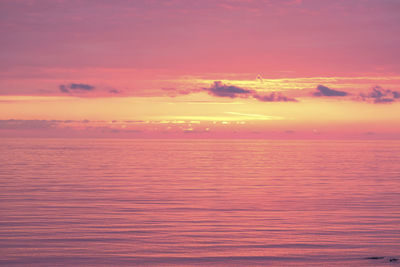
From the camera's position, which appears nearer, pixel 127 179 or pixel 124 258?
pixel 124 258

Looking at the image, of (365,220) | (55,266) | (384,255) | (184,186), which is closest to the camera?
(55,266)

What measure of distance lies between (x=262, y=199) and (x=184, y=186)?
9.98m

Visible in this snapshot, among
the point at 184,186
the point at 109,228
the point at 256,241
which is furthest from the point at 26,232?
the point at 184,186

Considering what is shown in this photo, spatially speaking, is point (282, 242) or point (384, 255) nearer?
point (384, 255)

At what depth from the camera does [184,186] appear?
40.0m

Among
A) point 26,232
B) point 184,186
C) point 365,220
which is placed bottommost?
point 26,232

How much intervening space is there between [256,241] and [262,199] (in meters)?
12.8

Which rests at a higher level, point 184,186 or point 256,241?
point 184,186

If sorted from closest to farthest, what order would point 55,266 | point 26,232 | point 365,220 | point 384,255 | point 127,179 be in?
1. point 55,266
2. point 384,255
3. point 26,232
4. point 365,220
5. point 127,179

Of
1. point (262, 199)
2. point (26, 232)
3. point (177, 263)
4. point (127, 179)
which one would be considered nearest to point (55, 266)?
point (177, 263)

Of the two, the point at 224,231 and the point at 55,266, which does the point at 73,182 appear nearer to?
the point at 224,231

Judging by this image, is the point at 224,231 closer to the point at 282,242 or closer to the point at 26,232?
the point at 282,242

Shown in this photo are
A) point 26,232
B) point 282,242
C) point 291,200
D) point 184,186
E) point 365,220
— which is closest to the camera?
point 282,242

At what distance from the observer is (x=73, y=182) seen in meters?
41.9
